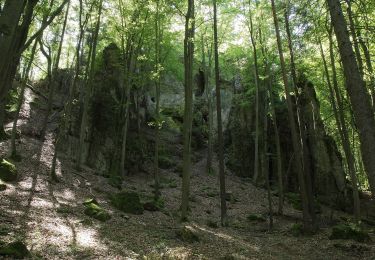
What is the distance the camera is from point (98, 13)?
17750 millimetres

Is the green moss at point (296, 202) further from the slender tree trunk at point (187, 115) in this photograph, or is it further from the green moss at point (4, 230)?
the green moss at point (4, 230)

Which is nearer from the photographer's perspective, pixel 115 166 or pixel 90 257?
pixel 90 257

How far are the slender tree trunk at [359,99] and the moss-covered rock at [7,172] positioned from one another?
11.6 metres

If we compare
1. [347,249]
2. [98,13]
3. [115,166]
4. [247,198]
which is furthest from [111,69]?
[347,249]

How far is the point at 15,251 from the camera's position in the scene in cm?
613

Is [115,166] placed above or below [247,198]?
above

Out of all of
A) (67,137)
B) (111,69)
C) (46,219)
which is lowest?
(46,219)

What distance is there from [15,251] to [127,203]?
23.3ft

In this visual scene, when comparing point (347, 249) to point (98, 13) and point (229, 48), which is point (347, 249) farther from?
point (229, 48)

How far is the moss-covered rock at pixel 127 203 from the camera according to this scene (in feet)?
42.5

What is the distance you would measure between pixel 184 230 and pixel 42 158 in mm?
9588

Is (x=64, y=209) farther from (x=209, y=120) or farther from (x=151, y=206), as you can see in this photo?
(x=209, y=120)

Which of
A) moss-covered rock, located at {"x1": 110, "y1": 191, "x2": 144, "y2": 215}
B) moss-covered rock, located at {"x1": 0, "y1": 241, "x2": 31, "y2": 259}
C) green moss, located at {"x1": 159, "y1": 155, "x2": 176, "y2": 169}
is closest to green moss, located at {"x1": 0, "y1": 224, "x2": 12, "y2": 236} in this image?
moss-covered rock, located at {"x1": 0, "y1": 241, "x2": 31, "y2": 259}

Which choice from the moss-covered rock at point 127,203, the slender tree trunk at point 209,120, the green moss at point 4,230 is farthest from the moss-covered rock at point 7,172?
the slender tree trunk at point 209,120
